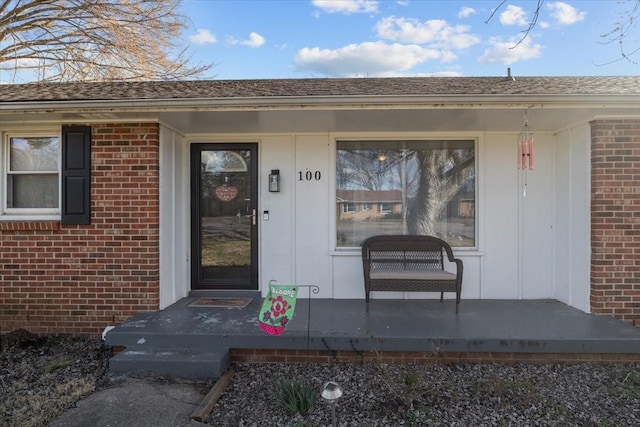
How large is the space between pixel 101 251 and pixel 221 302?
5.10ft

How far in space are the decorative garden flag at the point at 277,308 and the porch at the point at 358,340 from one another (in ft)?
0.36

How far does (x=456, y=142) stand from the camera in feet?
17.1

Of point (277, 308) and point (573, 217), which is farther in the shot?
point (573, 217)

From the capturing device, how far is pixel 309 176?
522 centimetres

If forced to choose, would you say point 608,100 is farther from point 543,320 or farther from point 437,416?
point 437,416

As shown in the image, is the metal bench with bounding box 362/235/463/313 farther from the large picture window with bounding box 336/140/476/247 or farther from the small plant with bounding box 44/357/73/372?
the small plant with bounding box 44/357/73/372

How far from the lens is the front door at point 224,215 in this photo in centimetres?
530

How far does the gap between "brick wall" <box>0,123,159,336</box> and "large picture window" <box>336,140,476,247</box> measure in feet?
8.06

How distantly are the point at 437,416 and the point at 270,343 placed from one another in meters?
1.61

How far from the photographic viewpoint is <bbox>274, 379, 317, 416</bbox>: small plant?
285cm

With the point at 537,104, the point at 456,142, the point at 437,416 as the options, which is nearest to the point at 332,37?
the point at 456,142

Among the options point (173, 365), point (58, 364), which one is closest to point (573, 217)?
point (173, 365)

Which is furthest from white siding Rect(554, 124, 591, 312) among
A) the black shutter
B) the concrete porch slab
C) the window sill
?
the window sill

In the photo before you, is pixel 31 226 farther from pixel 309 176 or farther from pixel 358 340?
pixel 358 340
